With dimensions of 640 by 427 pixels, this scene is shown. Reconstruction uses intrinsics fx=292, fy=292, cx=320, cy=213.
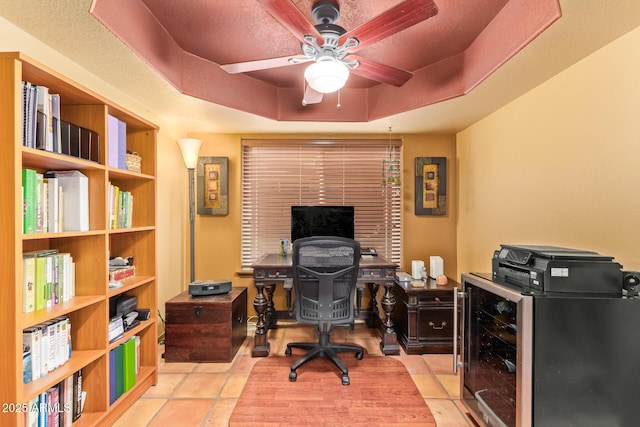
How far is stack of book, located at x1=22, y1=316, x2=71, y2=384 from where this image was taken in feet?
4.35

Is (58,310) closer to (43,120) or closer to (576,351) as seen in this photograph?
(43,120)

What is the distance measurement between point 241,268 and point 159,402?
4.94 feet

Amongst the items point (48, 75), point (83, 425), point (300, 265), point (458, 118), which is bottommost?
point (83, 425)

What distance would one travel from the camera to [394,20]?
129 centimetres

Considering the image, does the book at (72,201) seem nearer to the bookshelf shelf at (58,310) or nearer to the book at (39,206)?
the book at (39,206)

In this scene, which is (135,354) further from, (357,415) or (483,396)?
(483,396)

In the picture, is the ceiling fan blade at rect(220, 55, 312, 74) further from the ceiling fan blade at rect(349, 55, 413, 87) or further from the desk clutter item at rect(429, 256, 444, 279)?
the desk clutter item at rect(429, 256, 444, 279)

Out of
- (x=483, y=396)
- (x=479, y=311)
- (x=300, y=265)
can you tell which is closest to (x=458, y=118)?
(x=479, y=311)

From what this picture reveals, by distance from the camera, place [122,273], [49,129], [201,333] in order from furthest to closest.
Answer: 1. [201,333]
2. [122,273]
3. [49,129]

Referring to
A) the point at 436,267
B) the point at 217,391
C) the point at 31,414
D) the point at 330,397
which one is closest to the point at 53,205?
the point at 31,414

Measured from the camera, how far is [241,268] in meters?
3.35

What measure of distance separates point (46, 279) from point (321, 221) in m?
2.13


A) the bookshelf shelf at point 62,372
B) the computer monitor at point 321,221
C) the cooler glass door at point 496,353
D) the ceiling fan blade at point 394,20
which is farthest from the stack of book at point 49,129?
the cooler glass door at point 496,353

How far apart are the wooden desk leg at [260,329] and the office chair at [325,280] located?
48 cm
